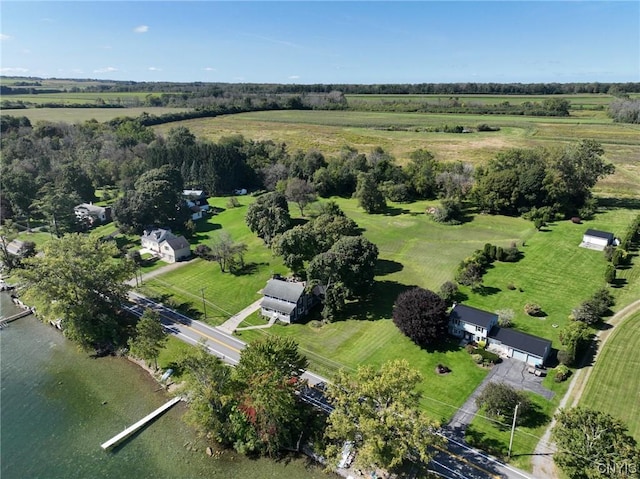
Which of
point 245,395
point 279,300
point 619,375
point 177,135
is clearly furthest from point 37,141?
point 619,375

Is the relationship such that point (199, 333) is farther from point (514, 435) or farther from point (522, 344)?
point (522, 344)

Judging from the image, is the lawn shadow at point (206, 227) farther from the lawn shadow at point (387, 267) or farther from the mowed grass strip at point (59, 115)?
the mowed grass strip at point (59, 115)

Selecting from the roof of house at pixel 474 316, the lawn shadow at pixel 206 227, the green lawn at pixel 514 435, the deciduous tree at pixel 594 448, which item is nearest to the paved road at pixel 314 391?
the green lawn at pixel 514 435

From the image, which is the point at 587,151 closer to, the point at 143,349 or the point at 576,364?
the point at 576,364

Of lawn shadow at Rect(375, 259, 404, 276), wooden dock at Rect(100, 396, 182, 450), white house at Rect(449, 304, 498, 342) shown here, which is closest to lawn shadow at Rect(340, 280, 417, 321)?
lawn shadow at Rect(375, 259, 404, 276)

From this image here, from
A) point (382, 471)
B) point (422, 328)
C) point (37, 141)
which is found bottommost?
point (382, 471)

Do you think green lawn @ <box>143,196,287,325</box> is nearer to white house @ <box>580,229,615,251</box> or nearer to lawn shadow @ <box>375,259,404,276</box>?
lawn shadow @ <box>375,259,404,276</box>
